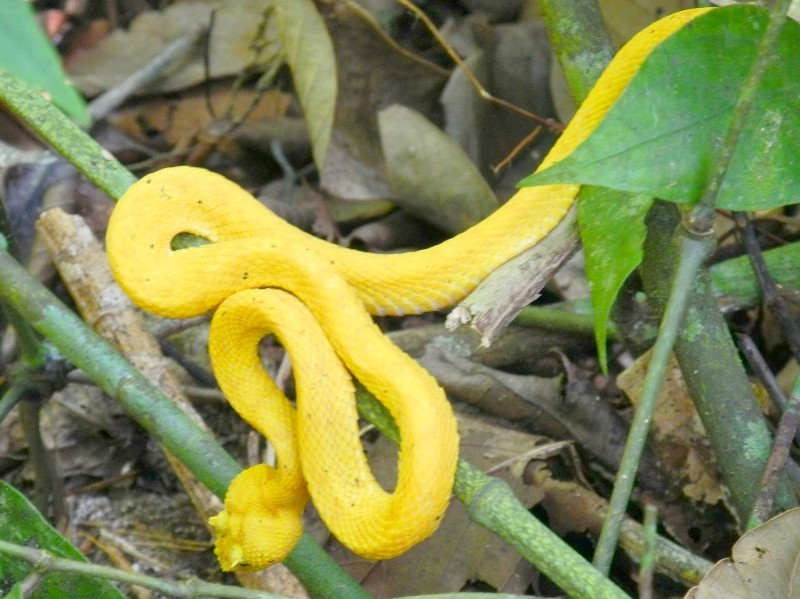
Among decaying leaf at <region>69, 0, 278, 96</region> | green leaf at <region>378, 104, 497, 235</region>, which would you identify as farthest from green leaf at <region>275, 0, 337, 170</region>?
decaying leaf at <region>69, 0, 278, 96</region>

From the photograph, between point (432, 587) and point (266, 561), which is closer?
point (266, 561)

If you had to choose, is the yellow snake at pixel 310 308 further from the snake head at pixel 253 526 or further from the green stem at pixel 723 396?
the green stem at pixel 723 396

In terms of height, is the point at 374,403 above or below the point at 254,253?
below

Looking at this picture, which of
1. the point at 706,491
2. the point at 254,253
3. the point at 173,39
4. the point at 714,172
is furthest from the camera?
the point at 173,39

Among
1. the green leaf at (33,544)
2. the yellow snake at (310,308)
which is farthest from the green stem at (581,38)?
the green leaf at (33,544)

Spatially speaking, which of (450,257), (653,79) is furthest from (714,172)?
(450,257)

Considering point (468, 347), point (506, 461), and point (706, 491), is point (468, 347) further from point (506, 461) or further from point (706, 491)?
point (706, 491)

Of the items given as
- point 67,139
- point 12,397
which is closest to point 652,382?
point 67,139

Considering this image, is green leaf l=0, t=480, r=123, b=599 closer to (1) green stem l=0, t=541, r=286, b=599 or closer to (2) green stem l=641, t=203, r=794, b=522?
(1) green stem l=0, t=541, r=286, b=599
